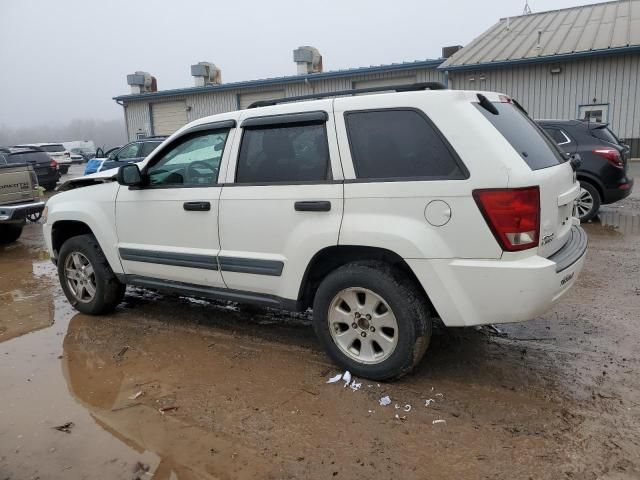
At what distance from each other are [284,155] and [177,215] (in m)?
1.10

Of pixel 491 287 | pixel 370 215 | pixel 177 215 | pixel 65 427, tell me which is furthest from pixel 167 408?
pixel 491 287

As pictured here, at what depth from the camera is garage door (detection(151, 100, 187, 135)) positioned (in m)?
26.6

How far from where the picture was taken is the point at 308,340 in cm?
446

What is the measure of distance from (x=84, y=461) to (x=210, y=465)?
0.73 m

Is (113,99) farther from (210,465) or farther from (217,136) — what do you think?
(210,465)

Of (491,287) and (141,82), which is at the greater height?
(141,82)

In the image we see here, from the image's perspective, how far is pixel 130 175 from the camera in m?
4.50

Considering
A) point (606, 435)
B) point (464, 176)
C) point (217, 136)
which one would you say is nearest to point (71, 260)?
point (217, 136)

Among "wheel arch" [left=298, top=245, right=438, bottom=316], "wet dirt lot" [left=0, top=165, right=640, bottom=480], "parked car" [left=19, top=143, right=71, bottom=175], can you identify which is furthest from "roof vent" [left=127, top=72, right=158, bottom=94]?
"wheel arch" [left=298, top=245, right=438, bottom=316]

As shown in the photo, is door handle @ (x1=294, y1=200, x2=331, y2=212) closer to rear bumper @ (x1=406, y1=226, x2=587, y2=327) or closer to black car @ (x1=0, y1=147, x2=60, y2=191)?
rear bumper @ (x1=406, y1=226, x2=587, y2=327)

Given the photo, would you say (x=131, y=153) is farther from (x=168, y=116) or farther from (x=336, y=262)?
(x=336, y=262)

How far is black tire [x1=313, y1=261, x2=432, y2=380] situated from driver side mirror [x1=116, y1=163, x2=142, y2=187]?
6.39 ft

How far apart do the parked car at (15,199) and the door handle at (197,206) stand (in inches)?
238

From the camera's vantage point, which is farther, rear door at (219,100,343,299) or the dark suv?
the dark suv
